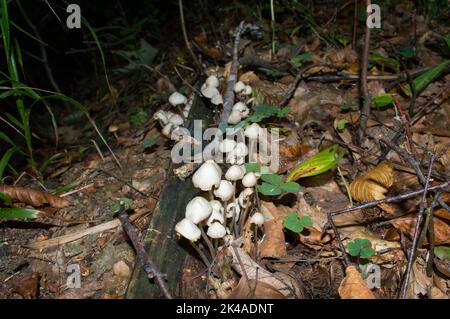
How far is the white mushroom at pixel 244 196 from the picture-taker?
5.99 ft

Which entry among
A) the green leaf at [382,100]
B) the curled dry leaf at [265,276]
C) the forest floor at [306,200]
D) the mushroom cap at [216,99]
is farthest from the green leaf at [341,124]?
the curled dry leaf at [265,276]

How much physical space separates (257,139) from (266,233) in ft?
2.01

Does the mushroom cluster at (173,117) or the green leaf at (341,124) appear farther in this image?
the mushroom cluster at (173,117)

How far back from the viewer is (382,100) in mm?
2479

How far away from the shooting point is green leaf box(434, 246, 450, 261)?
1.65 meters

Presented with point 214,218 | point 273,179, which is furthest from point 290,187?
point 214,218

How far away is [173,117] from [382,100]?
153 centimetres

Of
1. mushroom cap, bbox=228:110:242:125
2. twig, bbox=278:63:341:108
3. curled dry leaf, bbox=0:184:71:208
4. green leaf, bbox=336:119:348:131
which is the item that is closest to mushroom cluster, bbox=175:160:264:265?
mushroom cap, bbox=228:110:242:125

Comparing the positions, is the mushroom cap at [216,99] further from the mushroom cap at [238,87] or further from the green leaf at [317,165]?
the green leaf at [317,165]

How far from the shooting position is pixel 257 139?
2.21 m

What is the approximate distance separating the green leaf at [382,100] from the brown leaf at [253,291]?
1.58 m
